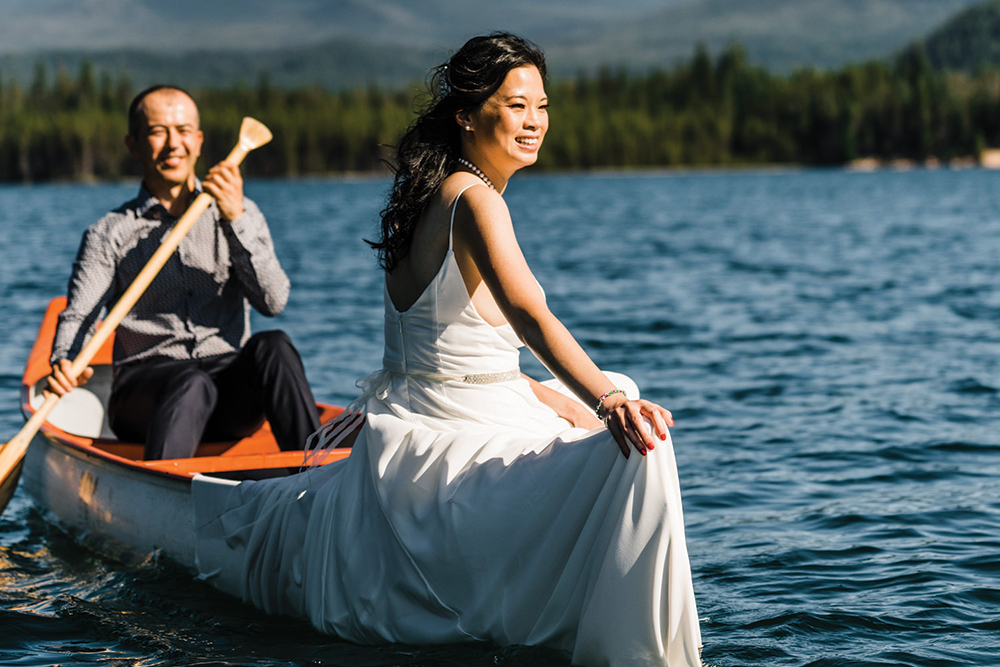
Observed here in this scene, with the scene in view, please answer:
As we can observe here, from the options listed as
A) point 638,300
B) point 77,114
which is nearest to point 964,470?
point 638,300

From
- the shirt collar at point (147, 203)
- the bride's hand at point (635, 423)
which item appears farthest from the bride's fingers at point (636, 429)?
the shirt collar at point (147, 203)

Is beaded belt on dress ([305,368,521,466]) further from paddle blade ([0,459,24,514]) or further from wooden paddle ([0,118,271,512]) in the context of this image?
paddle blade ([0,459,24,514])

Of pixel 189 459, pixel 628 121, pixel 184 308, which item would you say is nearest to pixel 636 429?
pixel 189 459

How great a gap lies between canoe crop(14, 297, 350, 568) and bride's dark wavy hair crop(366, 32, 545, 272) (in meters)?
1.48

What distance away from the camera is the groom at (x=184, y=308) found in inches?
204

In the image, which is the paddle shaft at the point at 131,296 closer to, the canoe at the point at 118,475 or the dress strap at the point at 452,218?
the canoe at the point at 118,475

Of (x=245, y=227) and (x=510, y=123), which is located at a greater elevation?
(x=510, y=123)

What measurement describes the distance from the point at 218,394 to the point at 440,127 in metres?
2.29

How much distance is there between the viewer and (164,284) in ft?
17.9

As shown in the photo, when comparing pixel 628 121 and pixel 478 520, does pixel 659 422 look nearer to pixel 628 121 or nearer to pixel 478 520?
pixel 478 520

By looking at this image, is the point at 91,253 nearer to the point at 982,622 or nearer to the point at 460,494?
the point at 460,494

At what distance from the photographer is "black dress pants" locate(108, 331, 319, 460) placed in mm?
5148

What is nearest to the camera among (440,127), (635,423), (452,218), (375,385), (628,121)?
(635,423)

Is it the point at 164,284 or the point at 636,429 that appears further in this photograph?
the point at 164,284
